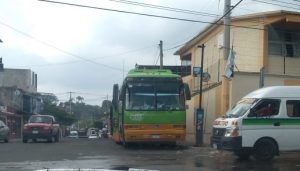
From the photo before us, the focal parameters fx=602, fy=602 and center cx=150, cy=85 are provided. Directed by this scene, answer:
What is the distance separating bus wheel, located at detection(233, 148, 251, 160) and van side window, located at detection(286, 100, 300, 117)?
1.78 m

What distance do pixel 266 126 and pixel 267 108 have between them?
626 millimetres

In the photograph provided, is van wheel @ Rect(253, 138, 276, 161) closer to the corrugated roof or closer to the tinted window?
the corrugated roof

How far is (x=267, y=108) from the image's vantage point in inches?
744

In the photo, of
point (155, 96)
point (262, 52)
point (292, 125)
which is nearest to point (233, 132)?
point (292, 125)

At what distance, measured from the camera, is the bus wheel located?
18.6 metres

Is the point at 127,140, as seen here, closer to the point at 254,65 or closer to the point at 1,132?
the point at 254,65

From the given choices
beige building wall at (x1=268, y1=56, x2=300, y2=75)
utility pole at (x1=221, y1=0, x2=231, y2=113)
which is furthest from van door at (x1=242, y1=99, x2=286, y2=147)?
beige building wall at (x1=268, y1=56, x2=300, y2=75)

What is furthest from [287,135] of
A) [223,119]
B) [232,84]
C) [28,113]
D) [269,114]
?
[28,113]

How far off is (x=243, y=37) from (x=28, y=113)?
52360 millimetres

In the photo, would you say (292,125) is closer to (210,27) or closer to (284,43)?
(284,43)

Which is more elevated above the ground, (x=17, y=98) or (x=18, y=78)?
(x=18, y=78)

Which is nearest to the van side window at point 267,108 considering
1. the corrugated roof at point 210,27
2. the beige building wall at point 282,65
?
the corrugated roof at point 210,27

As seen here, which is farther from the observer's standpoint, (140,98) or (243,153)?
(140,98)

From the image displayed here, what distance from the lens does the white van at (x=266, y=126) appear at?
18.5 metres
